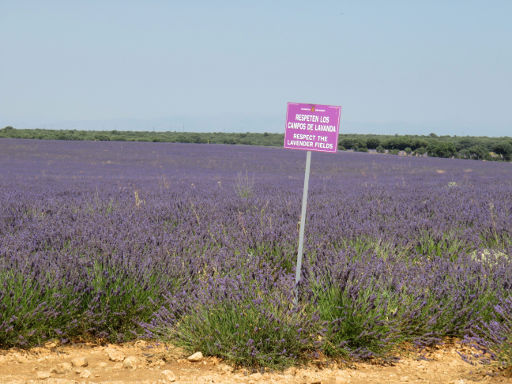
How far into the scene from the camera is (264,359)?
119 inches

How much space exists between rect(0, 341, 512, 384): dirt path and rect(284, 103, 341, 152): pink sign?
1.50 m

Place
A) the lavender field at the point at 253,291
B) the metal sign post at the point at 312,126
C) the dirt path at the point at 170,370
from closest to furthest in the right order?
the dirt path at the point at 170,370, the lavender field at the point at 253,291, the metal sign post at the point at 312,126

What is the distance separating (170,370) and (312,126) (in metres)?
1.87

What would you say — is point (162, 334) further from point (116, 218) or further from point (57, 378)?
point (116, 218)

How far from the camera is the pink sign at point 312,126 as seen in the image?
3.73m

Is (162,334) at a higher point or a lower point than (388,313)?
lower

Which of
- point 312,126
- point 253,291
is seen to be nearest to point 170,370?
point 253,291

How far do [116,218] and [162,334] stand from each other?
2.94 meters

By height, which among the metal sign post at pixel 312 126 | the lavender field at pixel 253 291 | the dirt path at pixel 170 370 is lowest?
the dirt path at pixel 170 370

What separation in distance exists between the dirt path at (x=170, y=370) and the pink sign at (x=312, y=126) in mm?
1502

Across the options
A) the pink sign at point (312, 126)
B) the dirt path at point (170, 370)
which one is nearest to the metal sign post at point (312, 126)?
the pink sign at point (312, 126)

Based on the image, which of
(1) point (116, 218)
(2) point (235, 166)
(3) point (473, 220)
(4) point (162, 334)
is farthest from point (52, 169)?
(4) point (162, 334)

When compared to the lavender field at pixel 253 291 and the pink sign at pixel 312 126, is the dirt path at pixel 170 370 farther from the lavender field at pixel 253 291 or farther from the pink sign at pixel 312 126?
the pink sign at pixel 312 126

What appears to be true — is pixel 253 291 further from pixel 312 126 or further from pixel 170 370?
pixel 312 126
